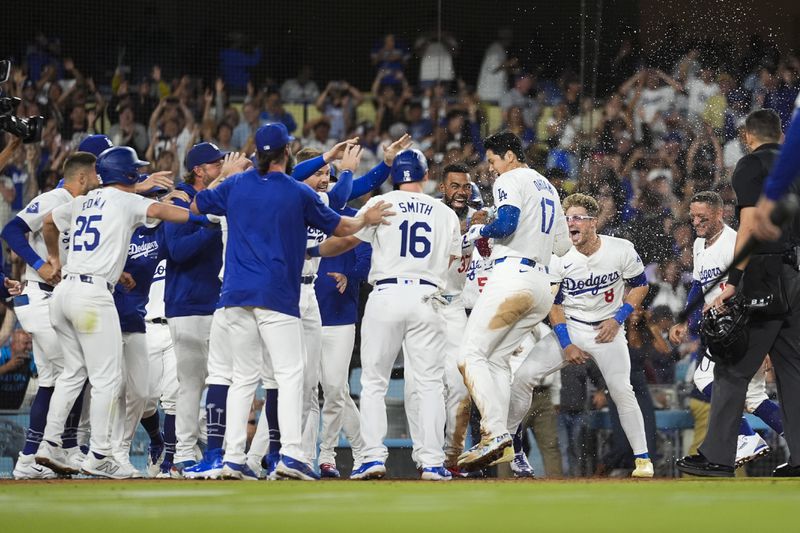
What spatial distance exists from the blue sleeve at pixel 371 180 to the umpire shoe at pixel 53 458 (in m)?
2.46

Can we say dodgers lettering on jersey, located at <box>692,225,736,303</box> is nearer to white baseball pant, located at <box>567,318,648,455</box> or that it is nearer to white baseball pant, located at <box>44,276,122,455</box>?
white baseball pant, located at <box>567,318,648,455</box>

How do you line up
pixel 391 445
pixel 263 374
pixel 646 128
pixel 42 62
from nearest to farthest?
pixel 263 374, pixel 391 445, pixel 646 128, pixel 42 62

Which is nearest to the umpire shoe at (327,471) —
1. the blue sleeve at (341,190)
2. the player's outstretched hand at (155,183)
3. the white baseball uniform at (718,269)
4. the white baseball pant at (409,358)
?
the white baseball pant at (409,358)

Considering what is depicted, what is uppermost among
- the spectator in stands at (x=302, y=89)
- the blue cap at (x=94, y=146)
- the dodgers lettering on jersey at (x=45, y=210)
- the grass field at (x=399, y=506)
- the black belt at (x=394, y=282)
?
the spectator in stands at (x=302, y=89)

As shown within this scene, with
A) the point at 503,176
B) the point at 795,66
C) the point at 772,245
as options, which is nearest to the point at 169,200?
the point at 503,176

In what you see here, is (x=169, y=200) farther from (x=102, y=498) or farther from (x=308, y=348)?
(x=102, y=498)

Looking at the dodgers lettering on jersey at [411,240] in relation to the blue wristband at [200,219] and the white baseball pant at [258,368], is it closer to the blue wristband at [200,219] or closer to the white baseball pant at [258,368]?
the white baseball pant at [258,368]

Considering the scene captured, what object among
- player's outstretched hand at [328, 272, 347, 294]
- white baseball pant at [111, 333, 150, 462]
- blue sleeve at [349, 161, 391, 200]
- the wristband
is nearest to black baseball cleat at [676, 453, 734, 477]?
the wristband

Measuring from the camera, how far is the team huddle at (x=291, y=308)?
6773mm

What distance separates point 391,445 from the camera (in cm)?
995

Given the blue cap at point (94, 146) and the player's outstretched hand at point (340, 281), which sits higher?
the blue cap at point (94, 146)

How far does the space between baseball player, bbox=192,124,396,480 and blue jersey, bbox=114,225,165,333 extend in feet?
4.46

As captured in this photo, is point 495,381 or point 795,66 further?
point 795,66

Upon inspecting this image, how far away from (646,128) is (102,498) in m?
7.25
